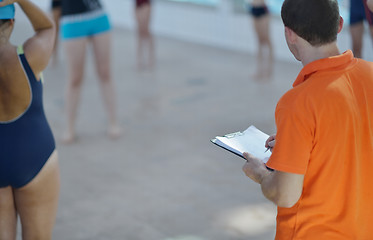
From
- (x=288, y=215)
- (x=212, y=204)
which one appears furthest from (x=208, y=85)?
(x=288, y=215)

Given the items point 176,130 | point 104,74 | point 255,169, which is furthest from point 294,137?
point 176,130

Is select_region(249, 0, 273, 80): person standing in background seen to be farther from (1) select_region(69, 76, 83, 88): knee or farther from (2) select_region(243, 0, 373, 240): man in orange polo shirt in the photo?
(2) select_region(243, 0, 373, 240): man in orange polo shirt

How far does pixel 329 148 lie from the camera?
1.69 metres

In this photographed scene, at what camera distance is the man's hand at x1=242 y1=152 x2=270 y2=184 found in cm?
181

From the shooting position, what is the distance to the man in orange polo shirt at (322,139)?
5.43ft

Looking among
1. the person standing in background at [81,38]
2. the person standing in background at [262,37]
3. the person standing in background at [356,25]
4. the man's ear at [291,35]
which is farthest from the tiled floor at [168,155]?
the man's ear at [291,35]

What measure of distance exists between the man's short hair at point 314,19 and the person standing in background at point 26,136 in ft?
3.87

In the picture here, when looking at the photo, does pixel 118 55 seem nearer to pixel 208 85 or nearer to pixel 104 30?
pixel 208 85

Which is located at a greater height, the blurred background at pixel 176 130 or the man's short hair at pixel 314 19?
the man's short hair at pixel 314 19

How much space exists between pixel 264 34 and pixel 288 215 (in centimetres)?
509

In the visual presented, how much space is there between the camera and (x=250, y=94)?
6500 mm

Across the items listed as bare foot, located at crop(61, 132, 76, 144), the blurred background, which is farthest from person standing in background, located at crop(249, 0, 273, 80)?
bare foot, located at crop(61, 132, 76, 144)

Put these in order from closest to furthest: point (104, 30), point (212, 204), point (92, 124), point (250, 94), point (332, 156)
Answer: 1. point (332, 156)
2. point (212, 204)
3. point (104, 30)
4. point (92, 124)
5. point (250, 94)

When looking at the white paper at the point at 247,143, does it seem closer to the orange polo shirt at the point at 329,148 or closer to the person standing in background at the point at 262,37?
the orange polo shirt at the point at 329,148
